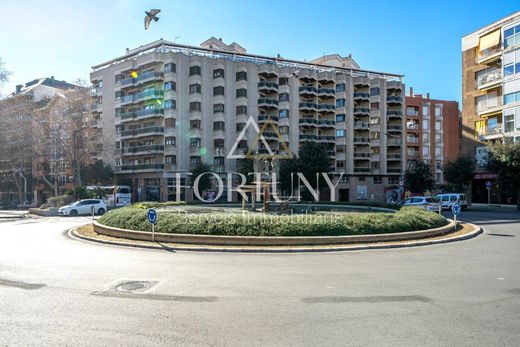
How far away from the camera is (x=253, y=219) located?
12.6 m

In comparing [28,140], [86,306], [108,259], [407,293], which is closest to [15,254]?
[108,259]

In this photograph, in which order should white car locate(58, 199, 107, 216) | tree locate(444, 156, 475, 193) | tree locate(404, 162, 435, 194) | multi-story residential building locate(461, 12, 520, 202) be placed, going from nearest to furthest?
white car locate(58, 199, 107, 216) < multi-story residential building locate(461, 12, 520, 202) < tree locate(444, 156, 475, 193) < tree locate(404, 162, 435, 194)

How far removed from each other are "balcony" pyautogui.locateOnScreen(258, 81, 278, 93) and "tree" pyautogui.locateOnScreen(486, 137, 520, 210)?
3096 centimetres

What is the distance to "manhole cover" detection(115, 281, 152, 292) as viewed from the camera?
6.66m

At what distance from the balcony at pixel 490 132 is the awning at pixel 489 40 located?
8986 millimetres

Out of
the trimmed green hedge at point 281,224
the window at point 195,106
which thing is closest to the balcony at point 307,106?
the window at point 195,106

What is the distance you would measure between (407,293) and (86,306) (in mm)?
5670

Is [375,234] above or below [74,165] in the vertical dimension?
below

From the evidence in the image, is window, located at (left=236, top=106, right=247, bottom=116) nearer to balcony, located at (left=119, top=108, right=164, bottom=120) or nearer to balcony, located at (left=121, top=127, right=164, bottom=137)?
balcony, located at (left=119, top=108, right=164, bottom=120)

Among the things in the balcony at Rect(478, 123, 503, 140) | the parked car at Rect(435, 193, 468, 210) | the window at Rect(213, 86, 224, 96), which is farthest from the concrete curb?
the window at Rect(213, 86, 224, 96)

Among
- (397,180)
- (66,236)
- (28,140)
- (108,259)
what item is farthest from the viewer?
(397,180)

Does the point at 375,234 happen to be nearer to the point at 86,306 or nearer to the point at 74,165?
the point at 86,306

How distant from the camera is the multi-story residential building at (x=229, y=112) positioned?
47.9 metres

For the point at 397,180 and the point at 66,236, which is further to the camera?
the point at 397,180
